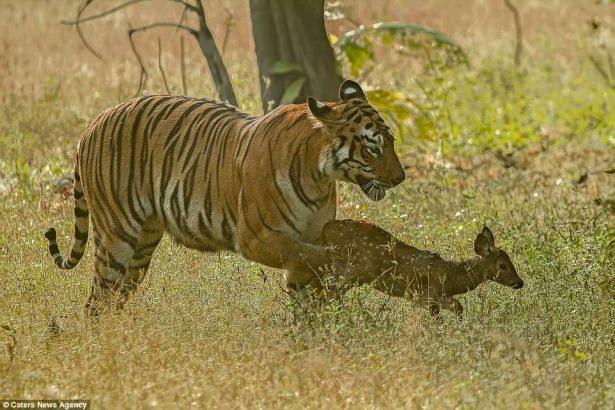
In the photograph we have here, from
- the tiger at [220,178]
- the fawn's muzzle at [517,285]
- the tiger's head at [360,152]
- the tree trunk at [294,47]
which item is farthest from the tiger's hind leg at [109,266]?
the tree trunk at [294,47]

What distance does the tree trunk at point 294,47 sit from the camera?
37.9ft

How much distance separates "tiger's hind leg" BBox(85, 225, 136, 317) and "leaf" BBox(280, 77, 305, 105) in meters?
3.46

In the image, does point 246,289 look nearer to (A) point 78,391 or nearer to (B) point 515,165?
(A) point 78,391

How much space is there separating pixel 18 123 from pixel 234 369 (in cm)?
716

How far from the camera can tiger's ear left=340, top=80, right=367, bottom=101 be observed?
758 centimetres

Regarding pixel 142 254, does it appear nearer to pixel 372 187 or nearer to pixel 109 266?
pixel 109 266

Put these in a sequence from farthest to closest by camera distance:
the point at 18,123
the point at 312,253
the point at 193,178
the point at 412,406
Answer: the point at 18,123, the point at 193,178, the point at 312,253, the point at 412,406

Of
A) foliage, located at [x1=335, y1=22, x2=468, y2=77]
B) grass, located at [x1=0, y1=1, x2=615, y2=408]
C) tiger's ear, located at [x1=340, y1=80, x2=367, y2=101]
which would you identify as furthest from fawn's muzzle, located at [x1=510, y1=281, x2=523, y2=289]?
foliage, located at [x1=335, y1=22, x2=468, y2=77]

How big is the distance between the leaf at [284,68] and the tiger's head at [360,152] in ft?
13.8

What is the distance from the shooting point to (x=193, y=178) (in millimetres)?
7992

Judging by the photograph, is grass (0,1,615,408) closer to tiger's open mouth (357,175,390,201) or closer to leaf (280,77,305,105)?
tiger's open mouth (357,175,390,201)

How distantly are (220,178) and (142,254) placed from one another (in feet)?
2.53

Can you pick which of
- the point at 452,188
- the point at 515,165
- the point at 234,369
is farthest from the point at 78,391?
the point at 515,165

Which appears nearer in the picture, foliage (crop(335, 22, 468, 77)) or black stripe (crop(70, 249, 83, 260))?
black stripe (crop(70, 249, 83, 260))
